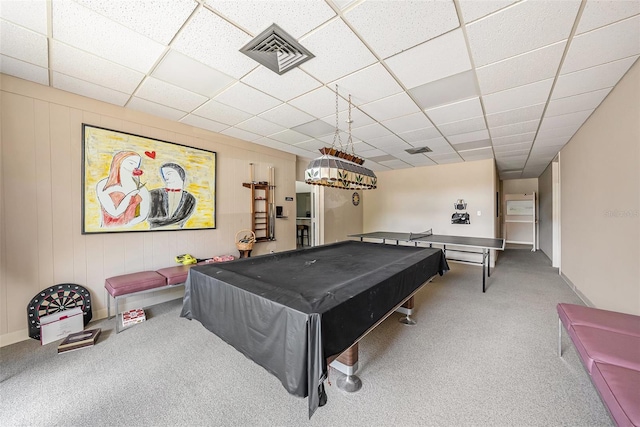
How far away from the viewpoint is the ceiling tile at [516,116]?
3.08 m

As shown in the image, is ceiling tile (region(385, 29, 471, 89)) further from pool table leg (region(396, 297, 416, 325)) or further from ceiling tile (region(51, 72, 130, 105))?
ceiling tile (region(51, 72, 130, 105))

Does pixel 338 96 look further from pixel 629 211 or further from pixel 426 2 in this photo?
Result: pixel 629 211

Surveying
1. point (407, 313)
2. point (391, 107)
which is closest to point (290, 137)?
point (391, 107)

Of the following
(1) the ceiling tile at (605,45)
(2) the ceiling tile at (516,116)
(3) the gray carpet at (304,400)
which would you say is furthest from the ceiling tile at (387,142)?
(3) the gray carpet at (304,400)

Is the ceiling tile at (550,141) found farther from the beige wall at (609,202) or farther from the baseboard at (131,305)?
the baseboard at (131,305)

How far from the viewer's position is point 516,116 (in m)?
3.32

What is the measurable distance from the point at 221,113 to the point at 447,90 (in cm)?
293

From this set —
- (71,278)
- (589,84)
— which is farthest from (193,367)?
(589,84)

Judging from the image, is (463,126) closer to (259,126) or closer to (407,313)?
(407,313)

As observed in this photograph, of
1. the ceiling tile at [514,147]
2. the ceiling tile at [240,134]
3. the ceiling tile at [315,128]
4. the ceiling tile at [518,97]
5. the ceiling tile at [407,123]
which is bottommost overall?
the ceiling tile at [514,147]

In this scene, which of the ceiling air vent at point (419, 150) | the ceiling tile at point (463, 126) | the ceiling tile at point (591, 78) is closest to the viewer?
the ceiling tile at point (591, 78)

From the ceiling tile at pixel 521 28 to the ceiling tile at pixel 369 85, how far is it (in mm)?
752

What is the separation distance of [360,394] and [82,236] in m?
3.57

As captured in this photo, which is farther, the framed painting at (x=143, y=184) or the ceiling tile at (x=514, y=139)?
the ceiling tile at (x=514, y=139)
